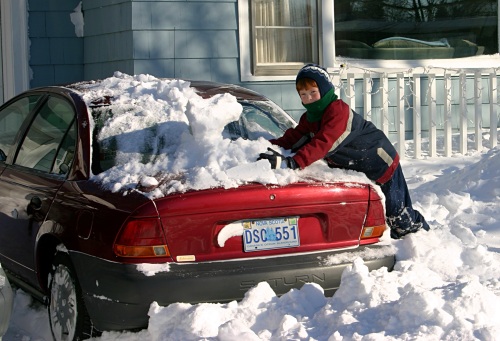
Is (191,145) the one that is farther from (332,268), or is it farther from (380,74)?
(380,74)

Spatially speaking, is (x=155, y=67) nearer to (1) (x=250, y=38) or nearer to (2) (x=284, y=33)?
(1) (x=250, y=38)

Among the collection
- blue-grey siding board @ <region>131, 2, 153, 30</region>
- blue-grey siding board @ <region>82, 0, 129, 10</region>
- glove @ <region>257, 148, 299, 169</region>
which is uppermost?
blue-grey siding board @ <region>82, 0, 129, 10</region>

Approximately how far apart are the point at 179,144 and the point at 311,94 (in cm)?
96

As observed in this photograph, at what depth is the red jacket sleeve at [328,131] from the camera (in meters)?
5.45

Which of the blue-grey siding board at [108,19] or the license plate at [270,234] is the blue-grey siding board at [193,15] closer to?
the blue-grey siding board at [108,19]

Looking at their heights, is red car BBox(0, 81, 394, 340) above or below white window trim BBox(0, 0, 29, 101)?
below

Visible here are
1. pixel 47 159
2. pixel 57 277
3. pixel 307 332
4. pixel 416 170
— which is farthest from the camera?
pixel 416 170

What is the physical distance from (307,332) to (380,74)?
6919 mm

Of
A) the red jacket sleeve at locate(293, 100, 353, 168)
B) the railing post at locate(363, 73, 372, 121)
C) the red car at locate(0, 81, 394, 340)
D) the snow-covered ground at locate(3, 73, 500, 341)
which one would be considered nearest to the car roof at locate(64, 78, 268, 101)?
the red car at locate(0, 81, 394, 340)

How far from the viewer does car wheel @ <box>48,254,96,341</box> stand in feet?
16.1

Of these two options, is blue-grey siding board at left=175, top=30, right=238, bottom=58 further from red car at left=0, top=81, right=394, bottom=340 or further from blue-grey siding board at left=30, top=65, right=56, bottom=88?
red car at left=0, top=81, right=394, bottom=340

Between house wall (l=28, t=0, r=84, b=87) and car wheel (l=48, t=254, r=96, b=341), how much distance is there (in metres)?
6.03

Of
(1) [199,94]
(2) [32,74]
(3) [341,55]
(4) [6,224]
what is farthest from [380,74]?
(4) [6,224]

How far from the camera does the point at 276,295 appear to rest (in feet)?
15.8
